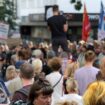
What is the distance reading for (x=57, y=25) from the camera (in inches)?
583

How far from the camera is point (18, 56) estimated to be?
12.2m

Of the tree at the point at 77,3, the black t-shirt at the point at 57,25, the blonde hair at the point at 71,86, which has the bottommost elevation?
the tree at the point at 77,3

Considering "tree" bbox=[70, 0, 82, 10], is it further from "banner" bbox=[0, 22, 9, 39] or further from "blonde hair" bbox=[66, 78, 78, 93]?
"blonde hair" bbox=[66, 78, 78, 93]

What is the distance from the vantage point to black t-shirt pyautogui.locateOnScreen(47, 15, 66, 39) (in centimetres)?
1466

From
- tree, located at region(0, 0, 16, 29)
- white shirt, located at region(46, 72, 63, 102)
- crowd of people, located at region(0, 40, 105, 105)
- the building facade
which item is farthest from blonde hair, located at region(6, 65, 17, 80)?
the building facade

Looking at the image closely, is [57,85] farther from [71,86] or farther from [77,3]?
[77,3]

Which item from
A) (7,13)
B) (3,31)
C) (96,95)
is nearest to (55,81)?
(96,95)

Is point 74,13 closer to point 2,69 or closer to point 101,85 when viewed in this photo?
point 2,69

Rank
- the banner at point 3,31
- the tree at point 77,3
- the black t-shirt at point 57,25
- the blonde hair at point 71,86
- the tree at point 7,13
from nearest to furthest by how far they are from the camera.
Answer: the blonde hair at point 71,86 → the black t-shirt at point 57,25 → the banner at point 3,31 → the tree at point 7,13 → the tree at point 77,3

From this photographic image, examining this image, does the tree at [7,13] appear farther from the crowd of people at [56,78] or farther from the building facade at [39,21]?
the crowd of people at [56,78]

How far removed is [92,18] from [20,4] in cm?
1425

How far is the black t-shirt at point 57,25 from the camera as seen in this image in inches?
577

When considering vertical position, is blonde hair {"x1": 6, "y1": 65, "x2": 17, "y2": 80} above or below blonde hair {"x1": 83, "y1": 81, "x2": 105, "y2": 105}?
below

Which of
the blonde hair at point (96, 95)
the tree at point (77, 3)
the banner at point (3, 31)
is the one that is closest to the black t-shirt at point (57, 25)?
the banner at point (3, 31)
